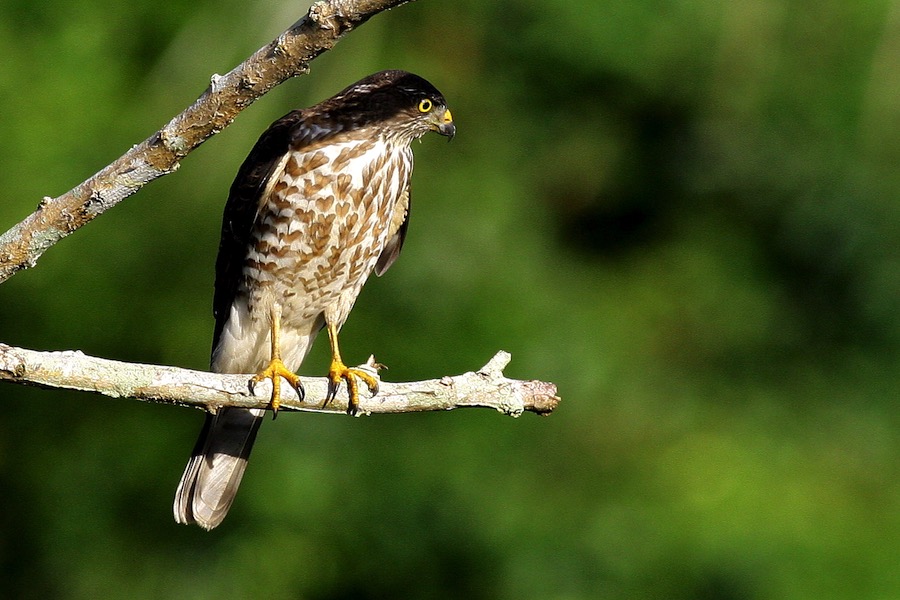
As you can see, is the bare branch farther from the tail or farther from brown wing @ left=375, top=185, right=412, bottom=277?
the tail

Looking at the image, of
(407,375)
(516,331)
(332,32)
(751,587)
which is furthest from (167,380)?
(751,587)

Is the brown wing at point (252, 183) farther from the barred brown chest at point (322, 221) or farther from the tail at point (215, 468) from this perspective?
the tail at point (215, 468)

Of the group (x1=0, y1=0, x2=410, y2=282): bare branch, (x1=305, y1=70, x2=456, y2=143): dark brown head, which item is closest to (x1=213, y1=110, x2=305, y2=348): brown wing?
(x1=305, y1=70, x2=456, y2=143): dark brown head

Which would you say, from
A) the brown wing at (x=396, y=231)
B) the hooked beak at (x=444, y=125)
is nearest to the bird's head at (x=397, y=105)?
the hooked beak at (x=444, y=125)

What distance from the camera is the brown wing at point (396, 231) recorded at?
429 cm

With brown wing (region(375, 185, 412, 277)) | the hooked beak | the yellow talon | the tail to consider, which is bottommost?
the tail

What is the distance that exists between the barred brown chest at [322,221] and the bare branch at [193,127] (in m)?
0.90

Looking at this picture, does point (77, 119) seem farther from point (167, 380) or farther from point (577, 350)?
point (167, 380)

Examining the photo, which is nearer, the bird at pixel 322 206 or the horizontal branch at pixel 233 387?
the horizontal branch at pixel 233 387

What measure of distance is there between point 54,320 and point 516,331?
7.45 feet

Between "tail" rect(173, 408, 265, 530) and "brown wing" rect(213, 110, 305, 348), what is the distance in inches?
24.3

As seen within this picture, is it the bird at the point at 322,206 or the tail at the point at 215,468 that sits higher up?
the bird at the point at 322,206

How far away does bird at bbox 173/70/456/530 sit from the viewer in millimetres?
3828

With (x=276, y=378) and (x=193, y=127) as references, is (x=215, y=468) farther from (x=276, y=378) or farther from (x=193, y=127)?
(x=193, y=127)
